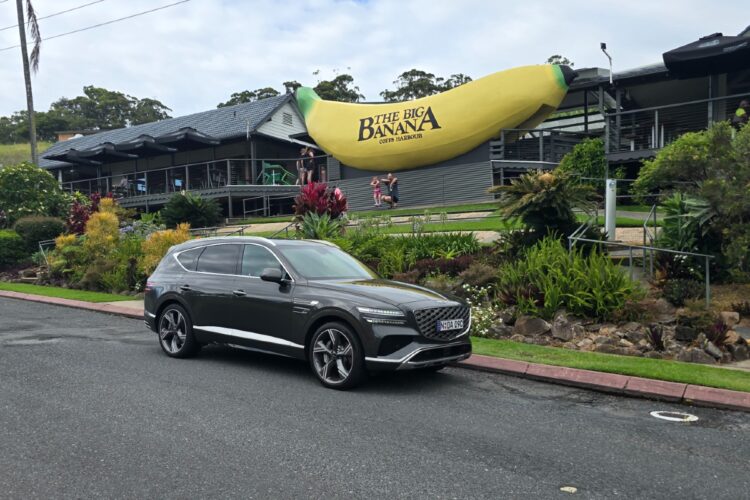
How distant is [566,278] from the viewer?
9664 millimetres

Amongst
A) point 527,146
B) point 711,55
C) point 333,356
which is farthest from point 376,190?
→ point 333,356

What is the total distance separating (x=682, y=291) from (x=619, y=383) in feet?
11.7

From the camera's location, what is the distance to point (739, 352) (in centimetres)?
817

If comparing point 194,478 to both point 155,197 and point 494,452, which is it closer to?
point 494,452

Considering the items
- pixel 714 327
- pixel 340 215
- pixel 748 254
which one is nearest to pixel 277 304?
pixel 714 327

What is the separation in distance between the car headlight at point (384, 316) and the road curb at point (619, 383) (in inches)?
73.4

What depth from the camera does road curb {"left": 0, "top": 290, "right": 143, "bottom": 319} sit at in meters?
13.3

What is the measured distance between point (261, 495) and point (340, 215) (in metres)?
11.7

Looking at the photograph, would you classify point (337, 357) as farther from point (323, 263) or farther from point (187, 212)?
point (187, 212)

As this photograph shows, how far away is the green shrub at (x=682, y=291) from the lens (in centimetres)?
964

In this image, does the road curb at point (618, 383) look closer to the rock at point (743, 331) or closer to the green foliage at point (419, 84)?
the rock at point (743, 331)

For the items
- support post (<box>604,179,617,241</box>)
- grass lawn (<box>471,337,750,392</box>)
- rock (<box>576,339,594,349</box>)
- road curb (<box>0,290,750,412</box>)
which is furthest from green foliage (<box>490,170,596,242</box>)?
road curb (<box>0,290,750,412</box>)

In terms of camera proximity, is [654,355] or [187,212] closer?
[654,355]

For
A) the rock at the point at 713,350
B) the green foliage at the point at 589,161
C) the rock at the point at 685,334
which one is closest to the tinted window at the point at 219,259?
the rock at the point at 685,334
